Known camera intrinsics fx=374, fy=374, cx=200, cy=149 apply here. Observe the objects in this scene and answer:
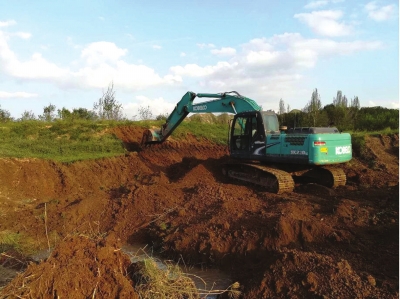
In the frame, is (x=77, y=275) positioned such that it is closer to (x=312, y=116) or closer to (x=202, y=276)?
(x=202, y=276)

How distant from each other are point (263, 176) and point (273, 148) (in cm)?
87

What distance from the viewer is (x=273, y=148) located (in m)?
11.0

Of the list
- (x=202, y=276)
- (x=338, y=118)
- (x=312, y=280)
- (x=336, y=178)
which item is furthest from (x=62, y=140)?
(x=338, y=118)

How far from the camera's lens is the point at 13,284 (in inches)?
167

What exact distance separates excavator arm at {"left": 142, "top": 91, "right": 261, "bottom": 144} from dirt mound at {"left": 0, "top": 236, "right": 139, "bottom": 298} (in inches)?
312

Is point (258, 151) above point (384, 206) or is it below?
above

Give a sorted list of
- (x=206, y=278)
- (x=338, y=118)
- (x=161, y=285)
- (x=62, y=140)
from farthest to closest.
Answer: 1. (x=338, y=118)
2. (x=62, y=140)
3. (x=206, y=278)
4. (x=161, y=285)

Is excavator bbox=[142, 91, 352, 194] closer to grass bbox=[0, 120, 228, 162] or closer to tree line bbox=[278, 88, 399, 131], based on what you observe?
grass bbox=[0, 120, 228, 162]

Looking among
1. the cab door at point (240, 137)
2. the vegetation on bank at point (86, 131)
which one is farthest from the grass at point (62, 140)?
the cab door at point (240, 137)

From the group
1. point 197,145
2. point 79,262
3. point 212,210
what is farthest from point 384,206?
point 197,145

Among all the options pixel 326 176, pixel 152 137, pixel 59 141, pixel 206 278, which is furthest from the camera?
pixel 59 141

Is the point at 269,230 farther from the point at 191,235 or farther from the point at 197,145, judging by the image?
the point at 197,145

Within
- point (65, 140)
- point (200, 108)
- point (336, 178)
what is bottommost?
point (336, 178)

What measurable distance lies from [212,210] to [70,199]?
4.29 metres
